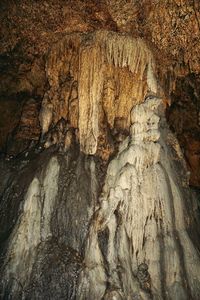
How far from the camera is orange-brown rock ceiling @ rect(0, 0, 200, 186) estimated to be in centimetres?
967

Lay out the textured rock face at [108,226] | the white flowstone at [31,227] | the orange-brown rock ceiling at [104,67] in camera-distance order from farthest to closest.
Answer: the orange-brown rock ceiling at [104,67]
the white flowstone at [31,227]
the textured rock face at [108,226]

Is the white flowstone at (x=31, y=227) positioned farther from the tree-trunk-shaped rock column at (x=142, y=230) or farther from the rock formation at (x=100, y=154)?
the tree-trunk-shaped rock column at (x=142, y=230)

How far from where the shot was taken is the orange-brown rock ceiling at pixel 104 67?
9672 mm

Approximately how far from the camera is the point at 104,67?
33.9 ft

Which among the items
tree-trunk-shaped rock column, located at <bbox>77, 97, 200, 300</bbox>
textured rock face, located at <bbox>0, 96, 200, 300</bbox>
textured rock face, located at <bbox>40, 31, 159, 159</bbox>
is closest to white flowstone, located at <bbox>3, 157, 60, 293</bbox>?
textured rock face, located at <bbox>0, 96, 200, 300</bbox>

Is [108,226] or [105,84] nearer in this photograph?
[108,226]

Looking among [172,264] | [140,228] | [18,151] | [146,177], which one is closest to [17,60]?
[18,151]

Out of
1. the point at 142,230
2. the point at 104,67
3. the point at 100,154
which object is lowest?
the point at 142,230

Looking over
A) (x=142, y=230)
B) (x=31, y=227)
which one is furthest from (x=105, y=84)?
(x=31, y=227)

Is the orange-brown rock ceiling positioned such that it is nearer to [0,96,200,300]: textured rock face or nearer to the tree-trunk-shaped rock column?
[0,96,200,300]: textured rock face

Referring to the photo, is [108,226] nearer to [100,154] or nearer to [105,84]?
[100,154]

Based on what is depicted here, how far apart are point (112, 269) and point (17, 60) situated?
21.6ft

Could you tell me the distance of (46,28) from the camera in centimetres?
1048

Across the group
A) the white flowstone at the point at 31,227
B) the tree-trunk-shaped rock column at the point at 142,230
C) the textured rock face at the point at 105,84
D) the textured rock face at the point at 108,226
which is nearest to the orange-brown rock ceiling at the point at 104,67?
the textured rock face at the point at 105,84
